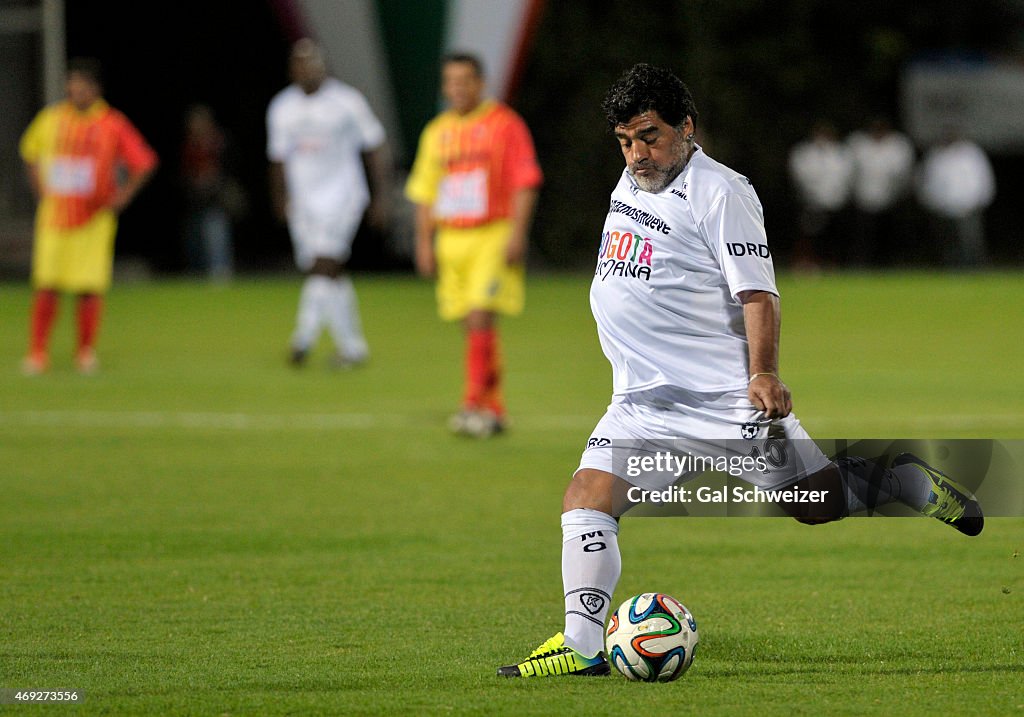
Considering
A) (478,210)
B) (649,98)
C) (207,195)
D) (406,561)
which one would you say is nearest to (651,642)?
(649,98)

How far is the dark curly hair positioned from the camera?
5.57 m

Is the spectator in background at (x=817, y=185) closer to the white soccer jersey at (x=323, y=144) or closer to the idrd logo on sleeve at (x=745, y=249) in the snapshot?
the white soccer jersey at (x=323, y=144)

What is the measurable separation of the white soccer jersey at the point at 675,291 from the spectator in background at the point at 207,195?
69.7 feet

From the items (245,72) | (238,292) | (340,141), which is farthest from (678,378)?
(245,72)

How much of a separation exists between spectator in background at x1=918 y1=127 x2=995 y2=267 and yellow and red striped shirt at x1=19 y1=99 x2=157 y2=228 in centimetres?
1928

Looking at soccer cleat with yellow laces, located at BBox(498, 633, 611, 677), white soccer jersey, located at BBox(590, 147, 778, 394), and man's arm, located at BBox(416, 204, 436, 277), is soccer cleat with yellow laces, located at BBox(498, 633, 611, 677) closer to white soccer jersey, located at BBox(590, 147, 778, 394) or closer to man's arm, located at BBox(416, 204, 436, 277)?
white soccer jersey, located at BBox(590, 147, 778, 394)

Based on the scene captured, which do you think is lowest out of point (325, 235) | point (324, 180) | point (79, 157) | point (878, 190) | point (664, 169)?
point (878, 190)

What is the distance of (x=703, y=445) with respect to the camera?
18.7 ft

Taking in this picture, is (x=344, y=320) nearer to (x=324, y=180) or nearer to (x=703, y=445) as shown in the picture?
(x=324, y=180)

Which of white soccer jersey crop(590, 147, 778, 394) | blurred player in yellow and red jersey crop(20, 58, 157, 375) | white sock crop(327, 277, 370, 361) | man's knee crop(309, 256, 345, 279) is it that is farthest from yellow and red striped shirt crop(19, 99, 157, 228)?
white soccer jersey crop(590, 147, 778, 394)

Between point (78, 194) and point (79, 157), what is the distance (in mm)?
335

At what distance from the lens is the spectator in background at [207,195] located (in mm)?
26359

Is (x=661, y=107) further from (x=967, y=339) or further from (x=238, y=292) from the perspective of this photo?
(x=238, y=292)

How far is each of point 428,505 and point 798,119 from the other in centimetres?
2563
